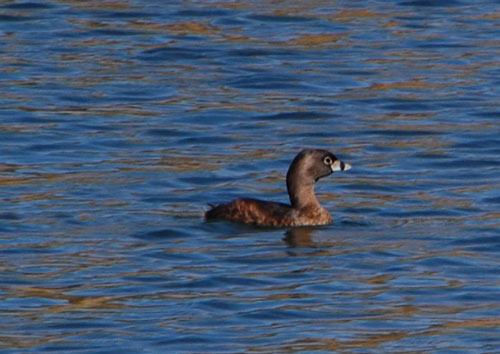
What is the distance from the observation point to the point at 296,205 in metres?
16.0

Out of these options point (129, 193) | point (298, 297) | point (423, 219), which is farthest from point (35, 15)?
point (298, 297)

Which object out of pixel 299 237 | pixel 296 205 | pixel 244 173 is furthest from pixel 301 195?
pixel 244 173

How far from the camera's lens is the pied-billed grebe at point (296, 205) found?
1557 cm

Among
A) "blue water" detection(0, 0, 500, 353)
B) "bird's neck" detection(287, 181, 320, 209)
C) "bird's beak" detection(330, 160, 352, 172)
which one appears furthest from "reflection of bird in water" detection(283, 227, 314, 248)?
"bird's beak" detection(330, 160, 352, 172)

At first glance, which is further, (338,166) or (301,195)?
(338,166)

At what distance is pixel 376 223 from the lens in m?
15.8

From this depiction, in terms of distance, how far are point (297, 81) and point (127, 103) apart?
7.79ft

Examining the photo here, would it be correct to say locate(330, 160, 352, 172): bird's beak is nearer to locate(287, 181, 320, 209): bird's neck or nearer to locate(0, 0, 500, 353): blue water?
locate(287, 181, 320, 209): bird's neck

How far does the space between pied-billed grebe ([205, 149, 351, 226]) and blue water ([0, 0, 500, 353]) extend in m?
0.11

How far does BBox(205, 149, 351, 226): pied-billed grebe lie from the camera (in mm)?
15570

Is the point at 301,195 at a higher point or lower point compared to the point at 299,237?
higher

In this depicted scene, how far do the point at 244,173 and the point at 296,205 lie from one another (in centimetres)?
186

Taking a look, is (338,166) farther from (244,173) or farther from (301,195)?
(244,173)

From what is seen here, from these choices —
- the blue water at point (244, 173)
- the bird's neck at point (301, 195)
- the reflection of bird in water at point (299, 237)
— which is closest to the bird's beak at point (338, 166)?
the bird's neck at point (301, 195)
